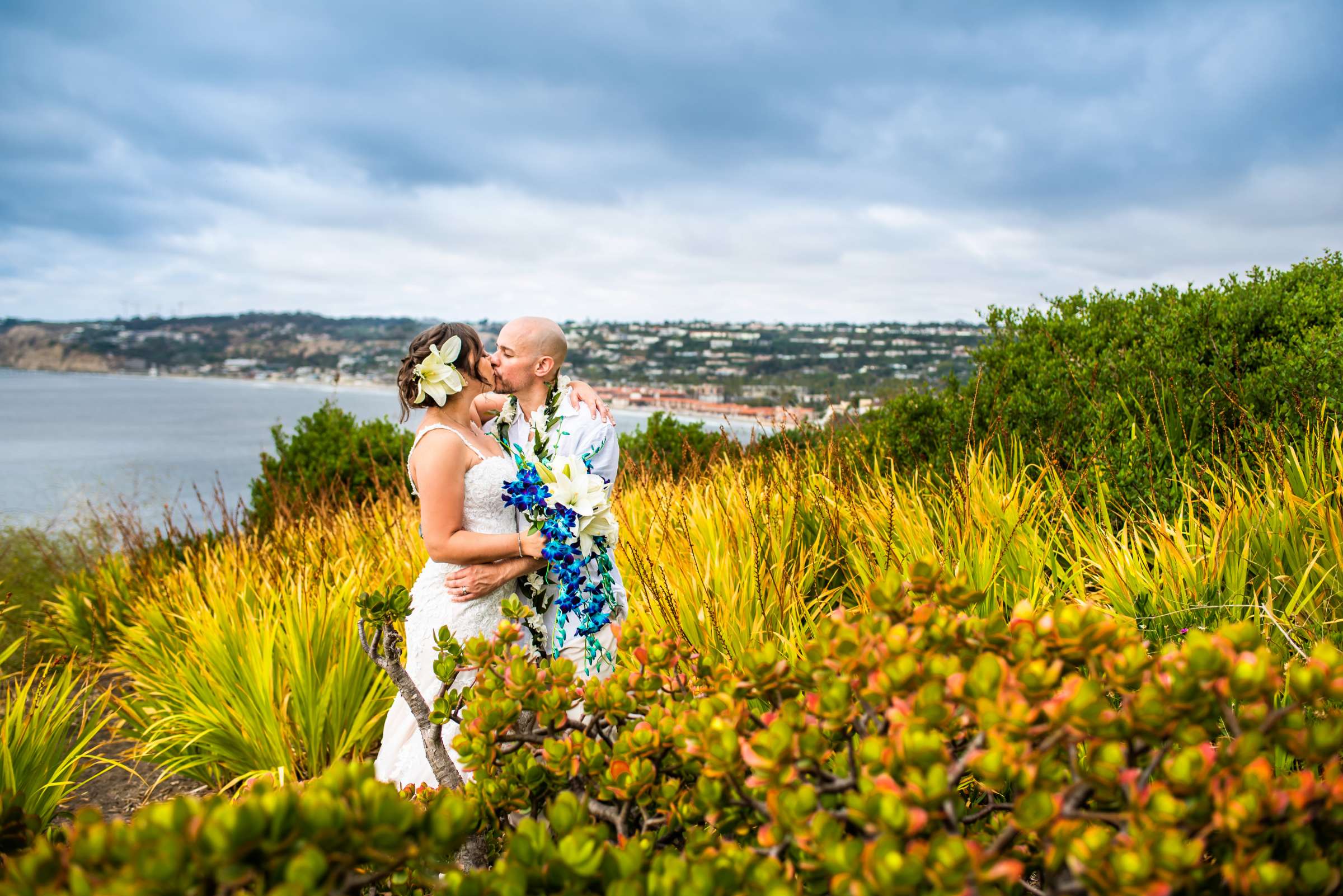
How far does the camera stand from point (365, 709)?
363 centimetres

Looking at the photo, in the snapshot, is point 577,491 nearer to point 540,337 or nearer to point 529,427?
point 529,427

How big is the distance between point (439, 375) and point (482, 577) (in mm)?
751

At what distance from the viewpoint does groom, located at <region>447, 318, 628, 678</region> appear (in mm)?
2756

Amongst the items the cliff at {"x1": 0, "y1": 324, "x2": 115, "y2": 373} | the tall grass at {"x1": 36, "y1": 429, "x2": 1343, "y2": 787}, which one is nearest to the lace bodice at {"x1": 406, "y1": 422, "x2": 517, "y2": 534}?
the tall grass at {"x1": 36, "y1": 429, "x2": 1343, "y2": 787}

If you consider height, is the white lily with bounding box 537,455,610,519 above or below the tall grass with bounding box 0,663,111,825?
above

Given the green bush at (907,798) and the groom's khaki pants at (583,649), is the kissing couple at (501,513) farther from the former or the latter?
the green bush at (907,798)

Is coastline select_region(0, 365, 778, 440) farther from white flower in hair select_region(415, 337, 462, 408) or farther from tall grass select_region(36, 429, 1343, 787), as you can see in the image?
tall grass select_region(36, 429, 1343, 787)

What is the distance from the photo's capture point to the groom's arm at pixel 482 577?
8.91 feet

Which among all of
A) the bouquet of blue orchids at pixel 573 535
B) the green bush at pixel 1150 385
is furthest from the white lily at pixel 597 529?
the green bush at pixel 1150 385

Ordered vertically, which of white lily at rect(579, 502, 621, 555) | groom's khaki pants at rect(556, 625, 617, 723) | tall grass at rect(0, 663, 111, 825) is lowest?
tall grass at rect(0, 663, 111, 825)

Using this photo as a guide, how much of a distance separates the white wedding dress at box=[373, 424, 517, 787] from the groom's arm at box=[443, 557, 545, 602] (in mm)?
44

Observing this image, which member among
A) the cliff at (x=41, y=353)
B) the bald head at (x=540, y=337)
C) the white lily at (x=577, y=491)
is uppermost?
the cliff at (x=41, y=353)

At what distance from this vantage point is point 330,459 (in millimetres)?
8359

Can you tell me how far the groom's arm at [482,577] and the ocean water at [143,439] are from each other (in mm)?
1694
